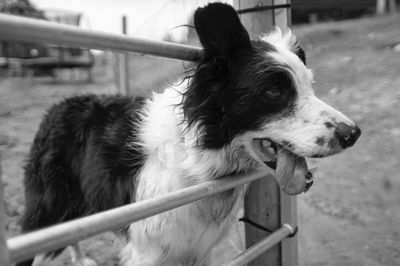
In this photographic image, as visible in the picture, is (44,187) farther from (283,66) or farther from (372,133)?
(372,133)

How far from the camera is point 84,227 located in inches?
37.8

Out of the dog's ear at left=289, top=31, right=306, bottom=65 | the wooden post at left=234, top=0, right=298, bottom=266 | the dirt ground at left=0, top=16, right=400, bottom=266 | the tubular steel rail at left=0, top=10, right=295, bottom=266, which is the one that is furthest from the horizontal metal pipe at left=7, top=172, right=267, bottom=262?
the dirt ground at left=0, top=16, right=400, bottom=266

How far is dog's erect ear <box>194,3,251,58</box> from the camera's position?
155 cm

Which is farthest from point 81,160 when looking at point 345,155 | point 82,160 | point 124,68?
point 345,155

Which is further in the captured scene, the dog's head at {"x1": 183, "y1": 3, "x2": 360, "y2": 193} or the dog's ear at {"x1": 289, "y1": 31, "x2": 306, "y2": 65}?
the dog's ear at {"x1": 289, "y1": 31, "x2": 306, "y2": 65}

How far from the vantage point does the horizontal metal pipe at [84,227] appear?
86cm

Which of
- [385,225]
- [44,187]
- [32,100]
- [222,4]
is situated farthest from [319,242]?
[32,100]

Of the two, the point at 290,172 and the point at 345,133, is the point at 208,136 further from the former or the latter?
the point at 345,133

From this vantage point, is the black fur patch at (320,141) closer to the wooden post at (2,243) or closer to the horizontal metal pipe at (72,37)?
the horizontal metal pipe at (72,37)

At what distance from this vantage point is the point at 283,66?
5.56ft

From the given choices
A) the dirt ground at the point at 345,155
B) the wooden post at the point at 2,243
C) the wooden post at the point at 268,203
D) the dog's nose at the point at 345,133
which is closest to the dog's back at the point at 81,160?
the dirt ground at the point at 345,155

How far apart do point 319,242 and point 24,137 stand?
4529 millimetres

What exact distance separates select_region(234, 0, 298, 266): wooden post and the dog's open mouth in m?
0.35

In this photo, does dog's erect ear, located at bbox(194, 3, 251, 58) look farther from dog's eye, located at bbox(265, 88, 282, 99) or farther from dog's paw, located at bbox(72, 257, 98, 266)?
dog's paw, located at bbox(72, 257, 98, 266)
